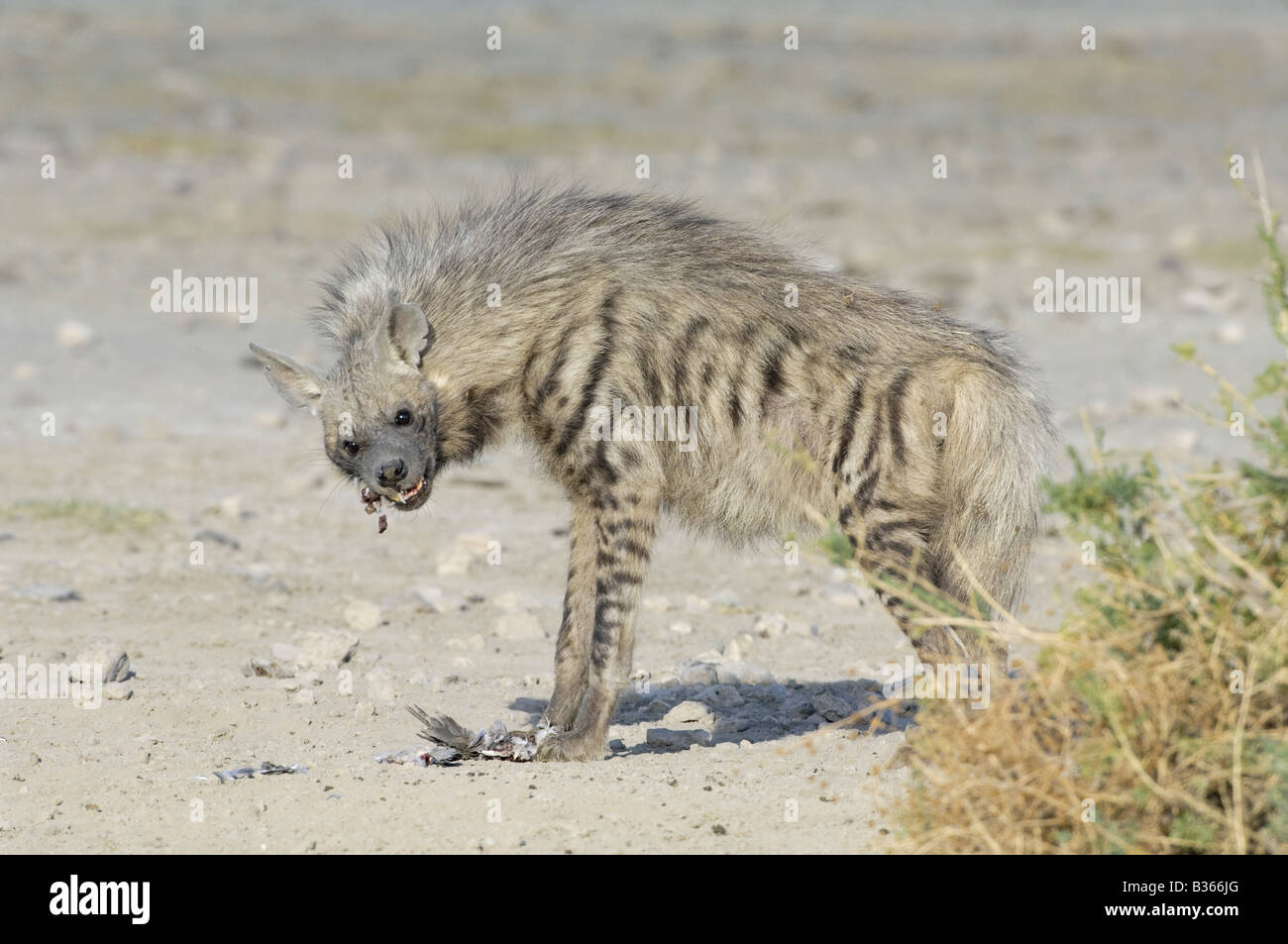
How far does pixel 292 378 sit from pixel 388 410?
47 centimetres

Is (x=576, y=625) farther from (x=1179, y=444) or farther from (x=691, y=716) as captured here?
(x=1179, y=444)

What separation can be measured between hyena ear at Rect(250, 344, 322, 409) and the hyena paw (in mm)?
1565

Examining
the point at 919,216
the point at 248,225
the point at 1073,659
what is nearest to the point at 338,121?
the point at 248,225

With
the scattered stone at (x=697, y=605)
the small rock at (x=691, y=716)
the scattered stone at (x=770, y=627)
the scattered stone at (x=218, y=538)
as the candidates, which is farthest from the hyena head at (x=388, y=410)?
the scattered stone at (x=218, y=538)

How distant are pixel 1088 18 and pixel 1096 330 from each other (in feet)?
87.1

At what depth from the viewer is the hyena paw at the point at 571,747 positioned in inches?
248

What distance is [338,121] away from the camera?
24469 millimetres

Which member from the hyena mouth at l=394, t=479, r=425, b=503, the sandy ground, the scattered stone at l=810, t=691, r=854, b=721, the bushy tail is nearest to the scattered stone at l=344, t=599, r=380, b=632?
the sandy ground

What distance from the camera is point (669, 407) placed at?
6.51 m

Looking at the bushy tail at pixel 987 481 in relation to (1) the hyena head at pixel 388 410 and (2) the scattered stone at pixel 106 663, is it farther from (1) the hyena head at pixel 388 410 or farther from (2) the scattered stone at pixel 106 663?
(2) the scattered stone at pixel 106 663

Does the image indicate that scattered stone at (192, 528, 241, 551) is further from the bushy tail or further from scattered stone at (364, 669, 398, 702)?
the bushy tail

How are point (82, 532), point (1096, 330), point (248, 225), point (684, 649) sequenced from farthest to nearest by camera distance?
point (248, 225)
point (1096, 330)
point (82, 532)
point (684, 649)

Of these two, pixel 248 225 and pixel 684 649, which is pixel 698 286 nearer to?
pixel 684 649

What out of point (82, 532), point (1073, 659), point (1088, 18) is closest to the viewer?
point (1073, 659)
